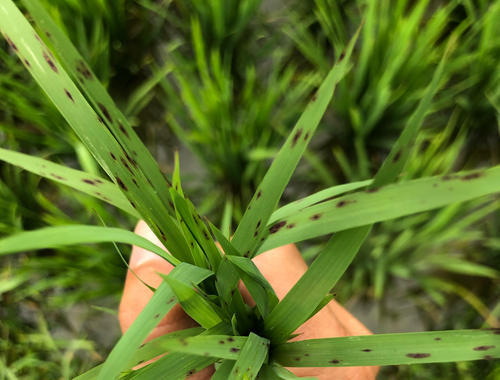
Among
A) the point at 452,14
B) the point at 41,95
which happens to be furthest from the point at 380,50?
the point at 41,95

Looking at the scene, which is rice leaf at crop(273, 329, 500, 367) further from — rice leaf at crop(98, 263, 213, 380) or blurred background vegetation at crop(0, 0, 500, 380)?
blurred background vegetation at crop(0, 0, 500, 380)

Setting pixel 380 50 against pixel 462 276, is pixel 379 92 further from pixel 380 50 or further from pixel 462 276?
pixel 462 276

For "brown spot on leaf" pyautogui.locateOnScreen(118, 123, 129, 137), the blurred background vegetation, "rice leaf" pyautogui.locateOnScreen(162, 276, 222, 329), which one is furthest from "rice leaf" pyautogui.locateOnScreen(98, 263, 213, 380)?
the blurred background vegetation

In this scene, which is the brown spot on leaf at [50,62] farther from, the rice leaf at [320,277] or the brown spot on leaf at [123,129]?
the rice leaf at [320,277]

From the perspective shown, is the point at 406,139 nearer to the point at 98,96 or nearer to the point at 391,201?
the point at 391,201

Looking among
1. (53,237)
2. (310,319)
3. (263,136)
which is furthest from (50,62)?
(263,136)

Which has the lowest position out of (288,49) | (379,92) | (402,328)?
(402,328)
